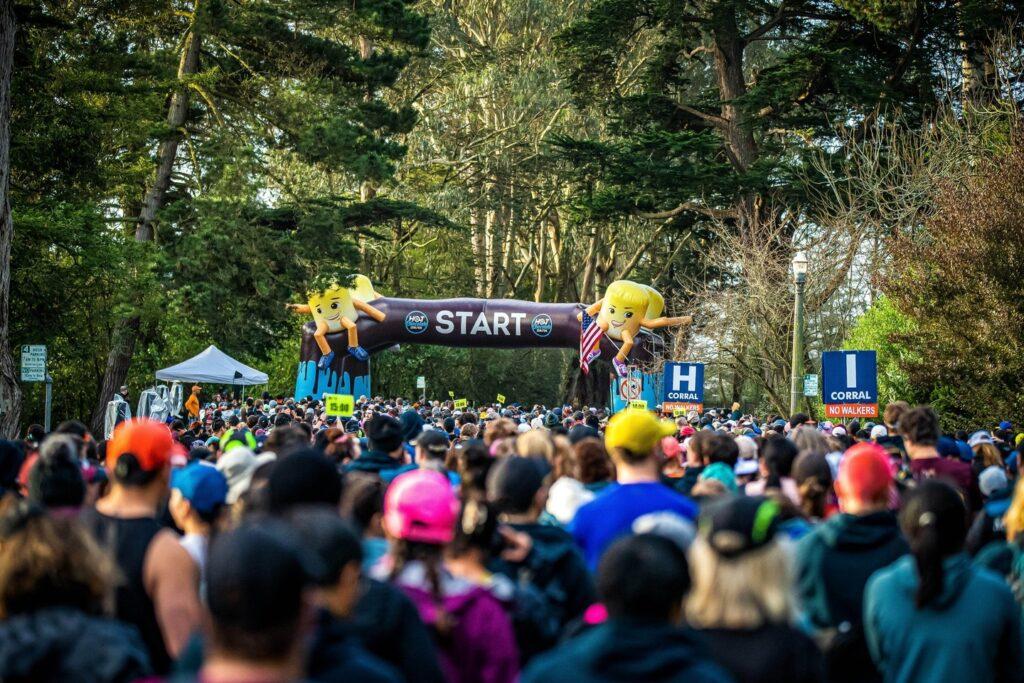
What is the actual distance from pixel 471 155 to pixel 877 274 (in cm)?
2390

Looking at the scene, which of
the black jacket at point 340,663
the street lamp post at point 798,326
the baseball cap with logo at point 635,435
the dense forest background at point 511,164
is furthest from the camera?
the dense forest background at point 511,164

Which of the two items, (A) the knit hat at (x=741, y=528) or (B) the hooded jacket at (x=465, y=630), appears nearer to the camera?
(A) the knit hat at (x=741, y=528)

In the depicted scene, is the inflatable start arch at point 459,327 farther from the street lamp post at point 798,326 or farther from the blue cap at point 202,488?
the blue cap at point 202,488

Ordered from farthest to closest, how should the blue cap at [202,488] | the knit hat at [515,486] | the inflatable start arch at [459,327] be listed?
the inflatable start arch at [459,327] → the blue cap at [202,488] → the knit hat at [515,486]

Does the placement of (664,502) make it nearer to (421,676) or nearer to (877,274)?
(421,676)

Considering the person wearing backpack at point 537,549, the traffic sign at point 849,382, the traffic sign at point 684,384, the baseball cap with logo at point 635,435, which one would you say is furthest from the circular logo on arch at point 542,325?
the person wearing backpack at point 537,549

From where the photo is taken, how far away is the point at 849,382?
52.0 ft

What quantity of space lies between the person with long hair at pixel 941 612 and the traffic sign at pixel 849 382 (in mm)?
11560

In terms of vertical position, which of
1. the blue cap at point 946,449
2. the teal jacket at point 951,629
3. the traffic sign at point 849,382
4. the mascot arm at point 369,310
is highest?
the mascot arm at point 369,310

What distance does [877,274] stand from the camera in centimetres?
2375

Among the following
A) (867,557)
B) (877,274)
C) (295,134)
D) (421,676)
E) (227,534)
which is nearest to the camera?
(227,534)

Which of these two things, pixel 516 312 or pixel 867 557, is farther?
pixel 516 312

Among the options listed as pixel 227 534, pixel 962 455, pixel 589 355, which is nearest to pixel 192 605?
pixel 227 534

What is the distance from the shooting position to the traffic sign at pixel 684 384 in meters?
18.4
